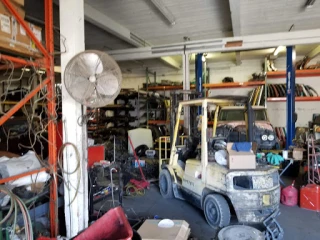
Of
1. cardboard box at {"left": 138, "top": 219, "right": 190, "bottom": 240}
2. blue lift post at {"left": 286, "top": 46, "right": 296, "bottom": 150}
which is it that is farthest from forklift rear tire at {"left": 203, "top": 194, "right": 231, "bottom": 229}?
blue lift post at {"left": 286, "top": 46, "right": 296, "bottom": 150}

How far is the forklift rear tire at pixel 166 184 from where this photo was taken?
16.0 ft

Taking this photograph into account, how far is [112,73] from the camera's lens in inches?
Answer: 118

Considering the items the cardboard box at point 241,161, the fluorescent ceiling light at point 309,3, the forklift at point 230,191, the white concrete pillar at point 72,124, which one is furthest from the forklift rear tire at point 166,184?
the fluorescent ceiling light at point 309,3

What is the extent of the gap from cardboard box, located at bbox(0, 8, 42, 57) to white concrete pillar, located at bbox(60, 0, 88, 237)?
379 mm

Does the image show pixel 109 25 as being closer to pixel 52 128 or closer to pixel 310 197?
pixel 52 128

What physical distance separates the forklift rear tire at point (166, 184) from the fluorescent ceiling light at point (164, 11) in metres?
3.48

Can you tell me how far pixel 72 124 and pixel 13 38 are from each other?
1.17 m

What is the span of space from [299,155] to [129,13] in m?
5.09

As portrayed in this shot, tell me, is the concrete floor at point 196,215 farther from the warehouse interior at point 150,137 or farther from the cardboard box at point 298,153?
the cardboard box at point 298,153

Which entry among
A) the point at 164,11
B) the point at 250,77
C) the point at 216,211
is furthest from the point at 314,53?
the point at 216,211

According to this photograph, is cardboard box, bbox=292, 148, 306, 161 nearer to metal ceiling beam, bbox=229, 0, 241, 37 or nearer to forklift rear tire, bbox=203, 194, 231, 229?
forklift rear tire, bbox=203, 194, 231, 229

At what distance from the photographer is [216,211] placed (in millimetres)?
3529

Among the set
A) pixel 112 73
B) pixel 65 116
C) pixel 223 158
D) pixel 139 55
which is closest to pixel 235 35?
pixel 139 55

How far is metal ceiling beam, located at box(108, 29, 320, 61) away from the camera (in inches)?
243
